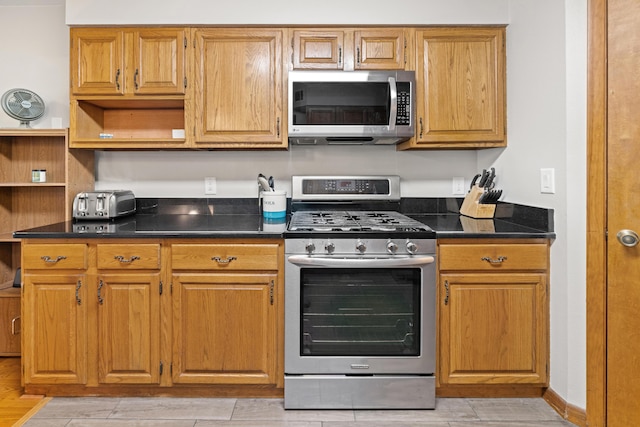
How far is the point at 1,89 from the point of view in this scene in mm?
2896

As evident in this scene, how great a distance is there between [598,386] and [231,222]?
73.0 inches

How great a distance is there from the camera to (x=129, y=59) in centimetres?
253

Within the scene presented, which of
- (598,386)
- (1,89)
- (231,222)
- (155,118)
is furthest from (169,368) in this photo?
(1,89)

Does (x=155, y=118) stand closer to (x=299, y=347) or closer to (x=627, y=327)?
(x=299, y=347)

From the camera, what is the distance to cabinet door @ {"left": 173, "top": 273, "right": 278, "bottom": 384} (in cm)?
217

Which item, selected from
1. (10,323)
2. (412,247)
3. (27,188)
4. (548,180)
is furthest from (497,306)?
(27,188)

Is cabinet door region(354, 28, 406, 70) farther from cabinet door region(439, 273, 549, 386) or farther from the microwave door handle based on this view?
cabinet door region(439, 273, 549, 386)

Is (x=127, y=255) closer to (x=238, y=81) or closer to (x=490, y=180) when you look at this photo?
(x=238, y=81)

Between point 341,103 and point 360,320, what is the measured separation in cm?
116

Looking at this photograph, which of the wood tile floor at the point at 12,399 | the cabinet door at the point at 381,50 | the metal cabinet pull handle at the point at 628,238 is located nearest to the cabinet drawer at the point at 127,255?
the wood tile floor at the point at 12,399

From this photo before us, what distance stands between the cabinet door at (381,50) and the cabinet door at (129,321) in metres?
1.58

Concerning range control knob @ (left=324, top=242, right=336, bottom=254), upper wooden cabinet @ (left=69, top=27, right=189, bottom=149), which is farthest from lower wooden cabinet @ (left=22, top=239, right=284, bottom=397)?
upper wooden cabinet @ (left=69, top=27, right=189, bottom=149)

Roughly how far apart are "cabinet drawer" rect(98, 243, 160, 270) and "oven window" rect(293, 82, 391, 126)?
101 cm

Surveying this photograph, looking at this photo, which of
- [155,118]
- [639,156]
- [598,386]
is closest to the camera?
[639,156]
